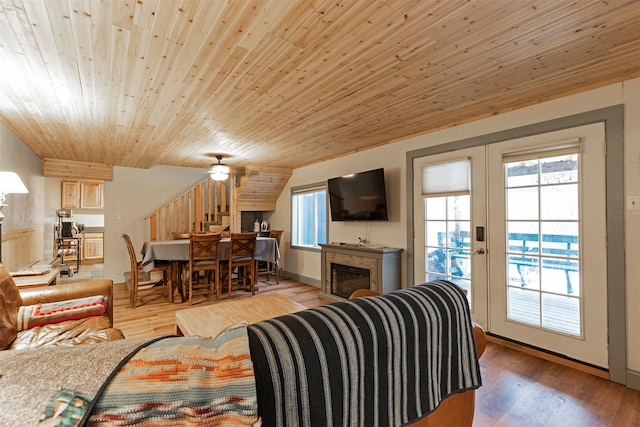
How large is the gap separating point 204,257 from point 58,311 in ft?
7.37

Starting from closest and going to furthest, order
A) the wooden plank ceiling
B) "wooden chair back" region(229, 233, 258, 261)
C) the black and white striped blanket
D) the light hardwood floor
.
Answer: the black and white striped blanket → the wooden plank ceiling → the light hardwood floor → "wooden chair back" region(229, 233, 258, 261)

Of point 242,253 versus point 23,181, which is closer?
point 23,181

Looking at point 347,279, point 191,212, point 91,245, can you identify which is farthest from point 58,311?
point 91,245

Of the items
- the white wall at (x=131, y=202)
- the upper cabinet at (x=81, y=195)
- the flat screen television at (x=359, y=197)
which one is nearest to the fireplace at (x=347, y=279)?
the flat screen television at (x=359, y=197)

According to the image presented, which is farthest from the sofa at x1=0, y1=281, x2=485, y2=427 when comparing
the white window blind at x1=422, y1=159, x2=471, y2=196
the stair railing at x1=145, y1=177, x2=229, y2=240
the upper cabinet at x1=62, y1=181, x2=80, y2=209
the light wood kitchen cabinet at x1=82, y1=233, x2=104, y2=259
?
the light wood kitchen cabinet at x1=82, y1=233, x2=104, y2=259

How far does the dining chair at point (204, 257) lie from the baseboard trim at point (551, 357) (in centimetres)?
352

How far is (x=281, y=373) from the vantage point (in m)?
0.68

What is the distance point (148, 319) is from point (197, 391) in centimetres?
354

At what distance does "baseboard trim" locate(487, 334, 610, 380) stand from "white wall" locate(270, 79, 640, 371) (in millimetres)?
222

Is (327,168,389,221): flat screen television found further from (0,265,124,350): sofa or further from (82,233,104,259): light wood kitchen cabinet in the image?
(82,233,104,259): light wood kitchen cabinet

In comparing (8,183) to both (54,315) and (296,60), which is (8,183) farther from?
(296,60)

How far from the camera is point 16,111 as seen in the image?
272 centimetres

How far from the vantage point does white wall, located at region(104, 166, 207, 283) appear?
541cm

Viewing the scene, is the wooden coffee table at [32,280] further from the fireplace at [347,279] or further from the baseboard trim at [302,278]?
the baseboard trim at [302,278]
